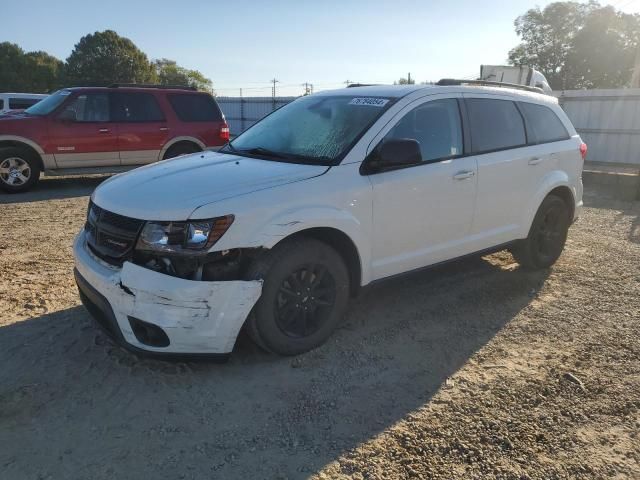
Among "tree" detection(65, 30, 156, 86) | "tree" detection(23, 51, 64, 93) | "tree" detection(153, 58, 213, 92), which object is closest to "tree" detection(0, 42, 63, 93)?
"tree" detection(23, 51, 64, 93)

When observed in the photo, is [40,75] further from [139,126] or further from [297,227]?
[297,227]

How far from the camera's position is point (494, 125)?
4.49m

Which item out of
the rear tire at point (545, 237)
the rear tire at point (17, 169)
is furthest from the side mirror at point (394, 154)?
the rear tire at point (17, 169)

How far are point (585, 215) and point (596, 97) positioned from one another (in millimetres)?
7822

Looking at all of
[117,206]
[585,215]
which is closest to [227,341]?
[117,206]

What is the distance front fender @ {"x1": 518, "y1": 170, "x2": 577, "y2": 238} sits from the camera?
4820 mm

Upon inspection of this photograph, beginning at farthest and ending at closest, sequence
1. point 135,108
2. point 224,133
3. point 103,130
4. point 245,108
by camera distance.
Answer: point 245,108 → point 224,133 → point 135,108 → point 103,130

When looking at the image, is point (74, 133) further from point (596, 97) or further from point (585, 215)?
point (596, 97)

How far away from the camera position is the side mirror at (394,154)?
11.6 feet

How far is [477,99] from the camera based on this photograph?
4.40 meters

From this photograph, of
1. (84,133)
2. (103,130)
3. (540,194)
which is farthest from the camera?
(103,130)

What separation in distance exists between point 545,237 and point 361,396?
9.96 feet

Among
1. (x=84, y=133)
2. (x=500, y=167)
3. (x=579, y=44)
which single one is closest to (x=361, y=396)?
(x=500, y=167)

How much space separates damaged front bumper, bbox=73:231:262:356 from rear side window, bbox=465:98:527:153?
7.82 feet
